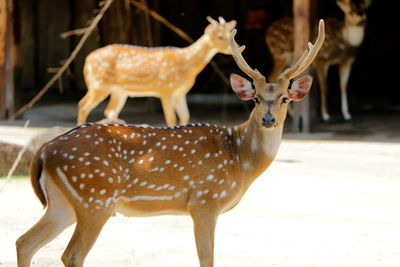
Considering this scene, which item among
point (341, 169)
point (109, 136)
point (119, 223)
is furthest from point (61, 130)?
point (109, 136)

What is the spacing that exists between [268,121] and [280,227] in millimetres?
1703

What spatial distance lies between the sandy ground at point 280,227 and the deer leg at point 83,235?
2.85 ft

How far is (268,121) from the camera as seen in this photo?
4383 millimetres

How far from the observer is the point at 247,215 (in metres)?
6.33

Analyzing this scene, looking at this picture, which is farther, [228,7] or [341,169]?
[228,7]

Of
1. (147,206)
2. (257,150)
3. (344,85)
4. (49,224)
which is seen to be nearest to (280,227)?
(257,150)

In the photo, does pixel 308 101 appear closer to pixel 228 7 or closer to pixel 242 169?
pixel 228 7

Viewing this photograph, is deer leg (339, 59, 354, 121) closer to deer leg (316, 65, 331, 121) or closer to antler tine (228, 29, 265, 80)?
deer leg (316, 65, 331, 121)

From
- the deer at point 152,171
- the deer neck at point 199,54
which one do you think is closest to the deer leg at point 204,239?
the deer at point 152,171

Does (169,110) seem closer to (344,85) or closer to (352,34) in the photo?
(344,85)

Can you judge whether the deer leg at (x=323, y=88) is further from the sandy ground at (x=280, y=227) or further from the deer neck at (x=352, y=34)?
the sandy ground at (x=280, y=227)

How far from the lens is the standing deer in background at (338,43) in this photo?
1159 cm

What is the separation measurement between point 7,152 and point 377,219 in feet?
10.8

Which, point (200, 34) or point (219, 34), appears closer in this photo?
point (219, 34)
